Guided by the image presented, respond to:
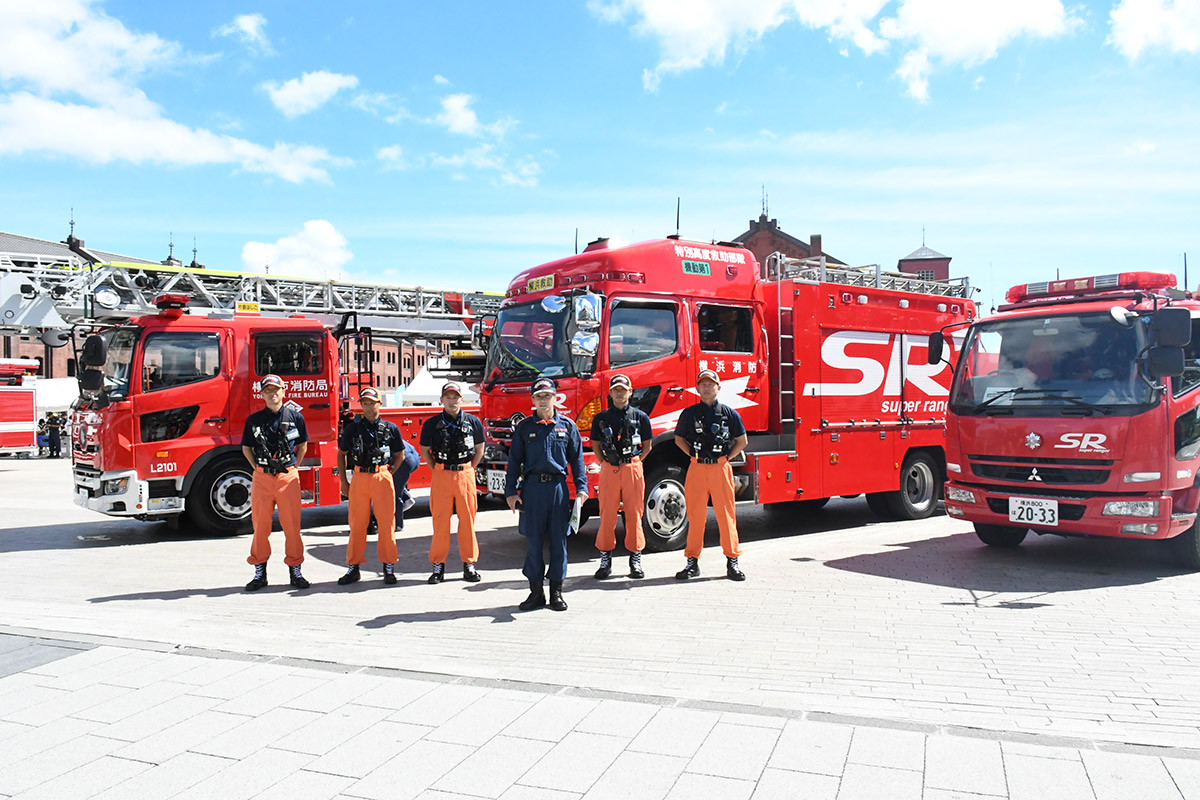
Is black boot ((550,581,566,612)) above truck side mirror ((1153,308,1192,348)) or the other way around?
the other way around

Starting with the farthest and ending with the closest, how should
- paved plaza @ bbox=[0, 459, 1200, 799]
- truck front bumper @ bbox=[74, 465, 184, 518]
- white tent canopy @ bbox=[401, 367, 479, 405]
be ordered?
1. white tent canopy @ bbox=[401, 367, 479, 405]
2. truck front bumper @ bbox=[74, 465, 184, 518]
3. paved plaza @ bbox=[0, 459, 1200, 799]

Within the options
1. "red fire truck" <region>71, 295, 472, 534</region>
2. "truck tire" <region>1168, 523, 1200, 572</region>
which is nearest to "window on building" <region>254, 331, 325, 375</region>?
"red fire truck" <region>71, 295, 472, 534</region>

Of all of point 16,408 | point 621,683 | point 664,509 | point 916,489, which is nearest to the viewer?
point 621,683

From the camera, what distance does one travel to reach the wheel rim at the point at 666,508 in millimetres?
9172

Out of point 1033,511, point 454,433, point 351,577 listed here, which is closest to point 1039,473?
point 1033,511

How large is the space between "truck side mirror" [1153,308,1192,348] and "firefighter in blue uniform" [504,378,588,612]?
17.6ft

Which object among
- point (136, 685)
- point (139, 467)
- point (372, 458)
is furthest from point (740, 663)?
point (139, 467)

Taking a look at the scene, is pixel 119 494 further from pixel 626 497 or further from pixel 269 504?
pixel 626 497

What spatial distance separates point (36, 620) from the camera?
674 cm

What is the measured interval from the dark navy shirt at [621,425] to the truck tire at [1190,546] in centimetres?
511

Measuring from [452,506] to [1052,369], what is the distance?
592cm

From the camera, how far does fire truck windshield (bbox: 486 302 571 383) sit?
8.85 meters

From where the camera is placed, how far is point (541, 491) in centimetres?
697

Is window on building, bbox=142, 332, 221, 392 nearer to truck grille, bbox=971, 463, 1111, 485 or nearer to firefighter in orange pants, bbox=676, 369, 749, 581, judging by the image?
firefighter in orange pants, bbox=676, 369, 749, 581
